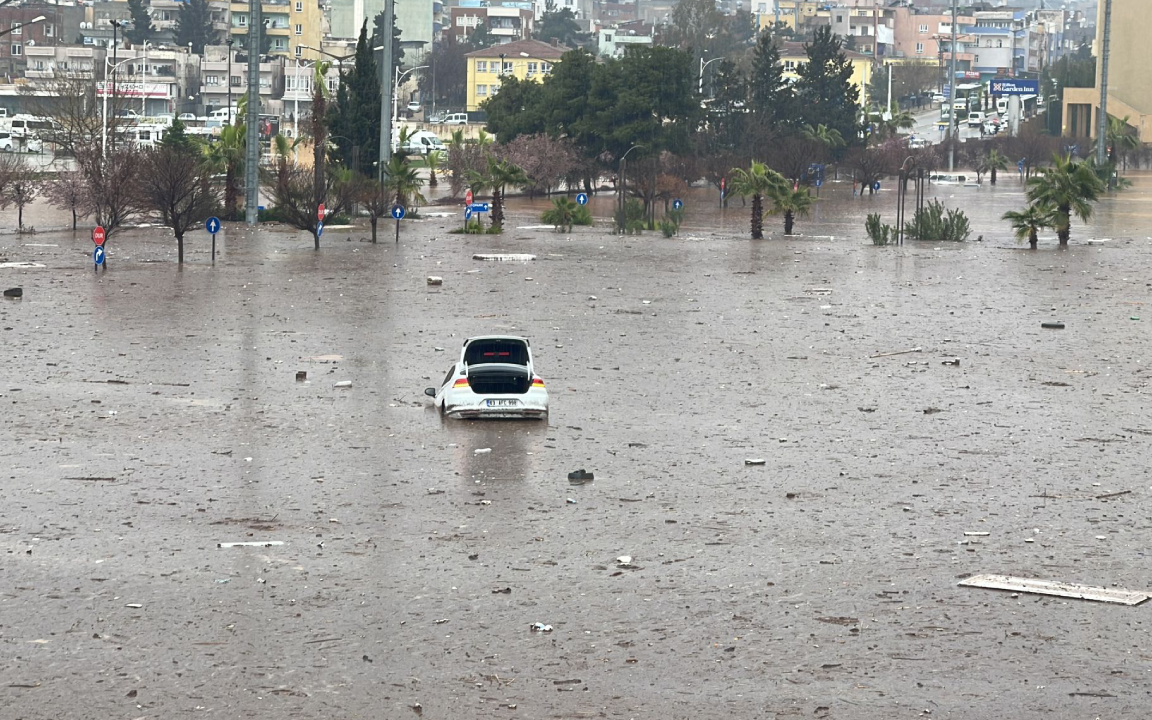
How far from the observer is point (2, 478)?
44.3 feet

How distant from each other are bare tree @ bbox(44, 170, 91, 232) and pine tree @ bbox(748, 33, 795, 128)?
2127 inches

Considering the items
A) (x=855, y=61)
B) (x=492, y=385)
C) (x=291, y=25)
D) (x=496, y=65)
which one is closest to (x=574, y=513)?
(x=492, y=385)

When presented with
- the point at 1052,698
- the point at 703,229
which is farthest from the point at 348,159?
the point at 1052,698

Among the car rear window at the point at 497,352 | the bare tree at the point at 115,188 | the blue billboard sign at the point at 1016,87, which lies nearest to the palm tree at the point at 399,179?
the bare tree at the point at 115,188

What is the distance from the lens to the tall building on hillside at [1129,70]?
111812 mm

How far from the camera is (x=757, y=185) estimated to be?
4294 centimetres

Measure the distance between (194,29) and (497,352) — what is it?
14781 centimetres

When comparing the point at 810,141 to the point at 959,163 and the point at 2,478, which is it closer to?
the point at 959,163

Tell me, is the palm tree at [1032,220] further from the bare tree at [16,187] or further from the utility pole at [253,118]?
the bare tree at [16,187]

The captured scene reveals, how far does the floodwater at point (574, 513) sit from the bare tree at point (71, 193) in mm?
16682

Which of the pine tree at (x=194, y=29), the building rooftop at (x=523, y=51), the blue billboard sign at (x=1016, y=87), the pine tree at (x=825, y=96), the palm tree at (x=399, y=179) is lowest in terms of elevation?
the palm tree at (x=399, y=179)

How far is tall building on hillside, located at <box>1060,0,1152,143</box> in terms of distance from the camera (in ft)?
367

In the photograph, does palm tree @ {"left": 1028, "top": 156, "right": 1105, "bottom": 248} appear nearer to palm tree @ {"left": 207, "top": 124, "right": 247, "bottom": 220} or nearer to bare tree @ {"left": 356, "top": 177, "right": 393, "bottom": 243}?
bare tree @ {"left": 356, "top": 177, "right": 393, "bottom": 243}

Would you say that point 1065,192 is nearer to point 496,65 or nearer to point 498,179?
point 498,179
